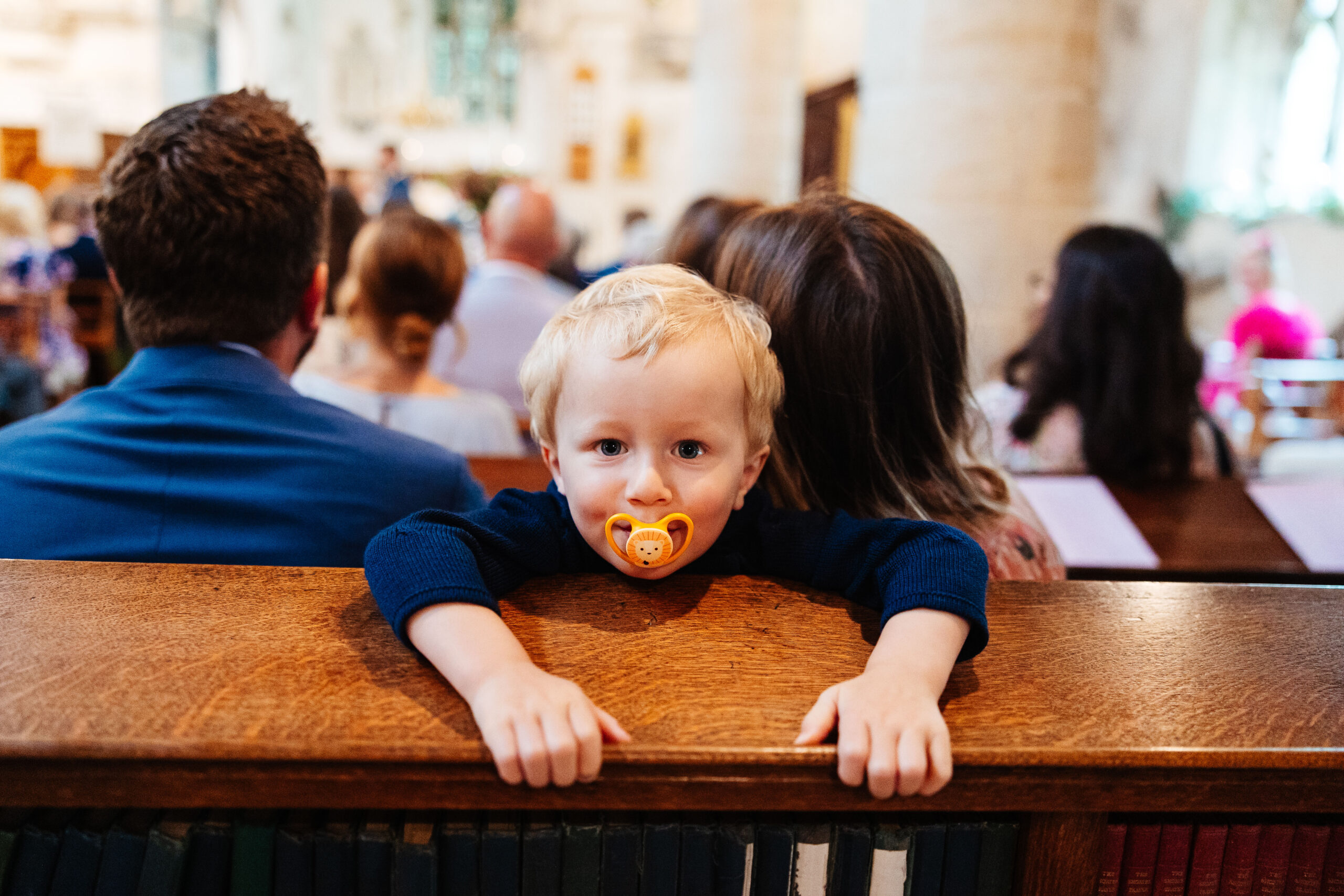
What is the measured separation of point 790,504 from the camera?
1.43 meters

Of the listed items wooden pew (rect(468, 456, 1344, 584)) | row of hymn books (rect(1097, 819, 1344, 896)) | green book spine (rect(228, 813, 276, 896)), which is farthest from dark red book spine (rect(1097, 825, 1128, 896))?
wooden pew (rect(468, 456, 1344, 584))

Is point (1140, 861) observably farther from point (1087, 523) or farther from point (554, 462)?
point (1087, 523)

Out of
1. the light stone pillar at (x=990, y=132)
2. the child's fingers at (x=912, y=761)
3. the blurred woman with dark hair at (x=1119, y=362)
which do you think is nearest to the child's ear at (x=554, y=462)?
the child's fingers at (x=912, y=761)

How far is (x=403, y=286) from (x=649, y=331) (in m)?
1.85

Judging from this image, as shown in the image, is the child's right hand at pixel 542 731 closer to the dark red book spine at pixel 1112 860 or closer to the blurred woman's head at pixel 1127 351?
the dark red book spine at pixel 1112 860

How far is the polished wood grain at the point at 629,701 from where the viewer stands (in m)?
0.82

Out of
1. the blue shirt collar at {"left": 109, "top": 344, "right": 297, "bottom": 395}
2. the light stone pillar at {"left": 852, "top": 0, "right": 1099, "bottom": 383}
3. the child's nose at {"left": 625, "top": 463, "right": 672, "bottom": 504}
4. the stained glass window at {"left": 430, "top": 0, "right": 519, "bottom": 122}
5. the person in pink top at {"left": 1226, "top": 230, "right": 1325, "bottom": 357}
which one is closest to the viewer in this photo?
the child's nose at {"left": 625, "top": 463, "right": 672, "bottom": 504}

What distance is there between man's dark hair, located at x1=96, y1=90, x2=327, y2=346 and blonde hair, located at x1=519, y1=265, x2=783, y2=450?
Result: 65cm

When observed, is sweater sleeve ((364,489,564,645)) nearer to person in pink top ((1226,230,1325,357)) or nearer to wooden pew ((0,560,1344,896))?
wooden pew ((0,560,1344,896))

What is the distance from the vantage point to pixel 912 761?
2.68 ft

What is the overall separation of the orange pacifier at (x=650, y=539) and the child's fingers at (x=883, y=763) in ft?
0.99

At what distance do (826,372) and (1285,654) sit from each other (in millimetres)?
653

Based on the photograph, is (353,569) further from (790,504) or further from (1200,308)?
(1200,308)

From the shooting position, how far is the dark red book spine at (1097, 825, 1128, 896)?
100 cm
